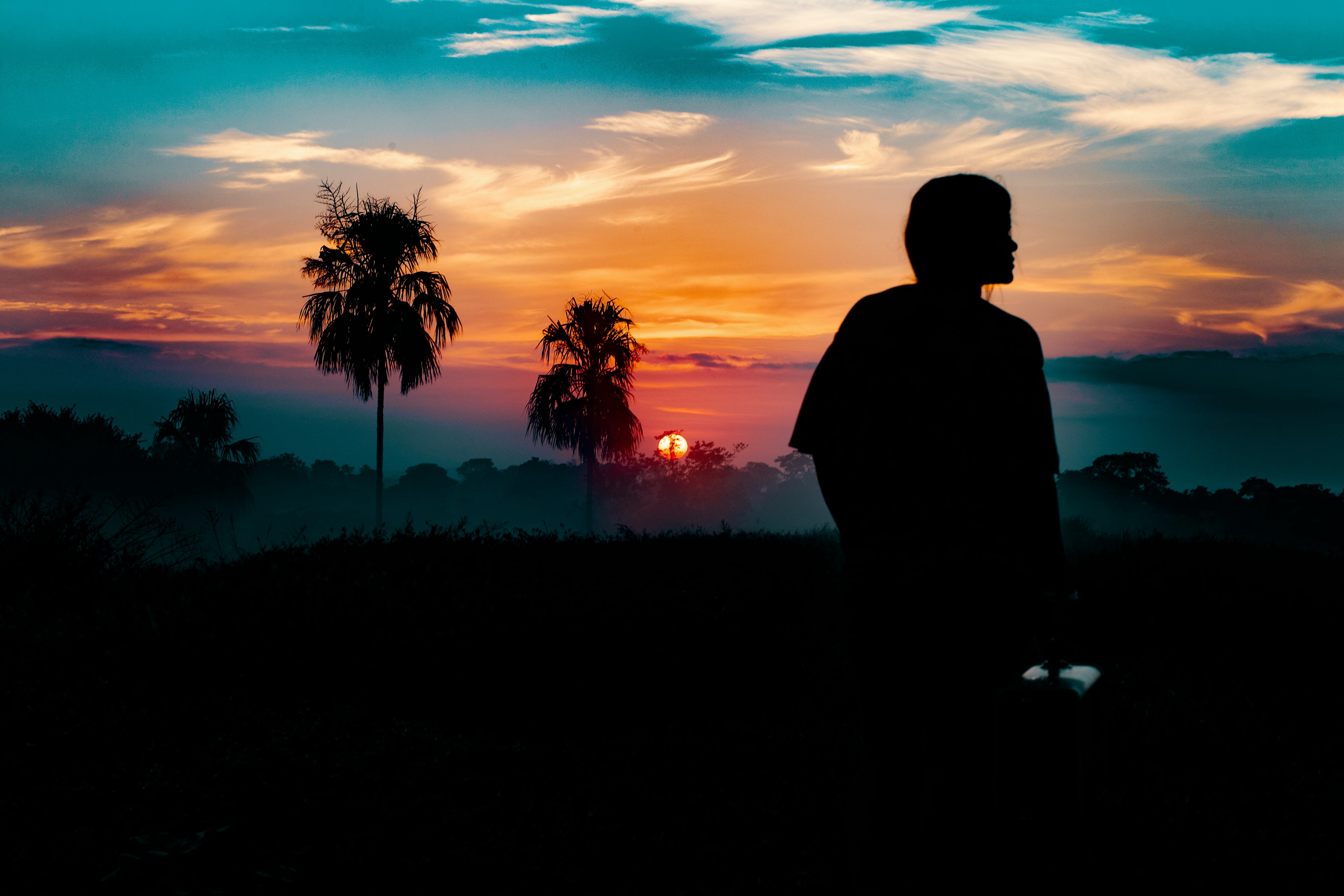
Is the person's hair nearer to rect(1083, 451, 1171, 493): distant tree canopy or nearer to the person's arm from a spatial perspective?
the person's arm

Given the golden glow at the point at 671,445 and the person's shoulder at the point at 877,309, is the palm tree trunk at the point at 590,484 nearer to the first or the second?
the golden glow at the point at 671,445

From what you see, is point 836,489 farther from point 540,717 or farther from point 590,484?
point 590,484

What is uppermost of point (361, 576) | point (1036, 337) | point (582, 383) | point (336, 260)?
point (336, 260)

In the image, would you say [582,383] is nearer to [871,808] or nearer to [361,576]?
[361,576]

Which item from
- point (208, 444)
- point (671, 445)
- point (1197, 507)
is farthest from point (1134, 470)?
point (208, 444)

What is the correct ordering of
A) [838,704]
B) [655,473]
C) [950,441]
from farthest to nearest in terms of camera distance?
[655,473]
[838,704]
[950,441]

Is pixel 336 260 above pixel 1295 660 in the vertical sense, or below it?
above

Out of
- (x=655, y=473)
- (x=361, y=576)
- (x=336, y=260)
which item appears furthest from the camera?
(x=655, y=473)

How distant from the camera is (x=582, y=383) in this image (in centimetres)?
3098

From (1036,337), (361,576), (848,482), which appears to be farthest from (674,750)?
(361,576)

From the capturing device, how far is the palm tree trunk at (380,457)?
2688cm

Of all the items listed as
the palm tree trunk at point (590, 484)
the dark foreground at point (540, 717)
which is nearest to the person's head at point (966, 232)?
the dark foreground at point (540, 717)

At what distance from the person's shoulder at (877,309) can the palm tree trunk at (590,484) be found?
27.8m

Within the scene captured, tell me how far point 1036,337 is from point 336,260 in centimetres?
2740
